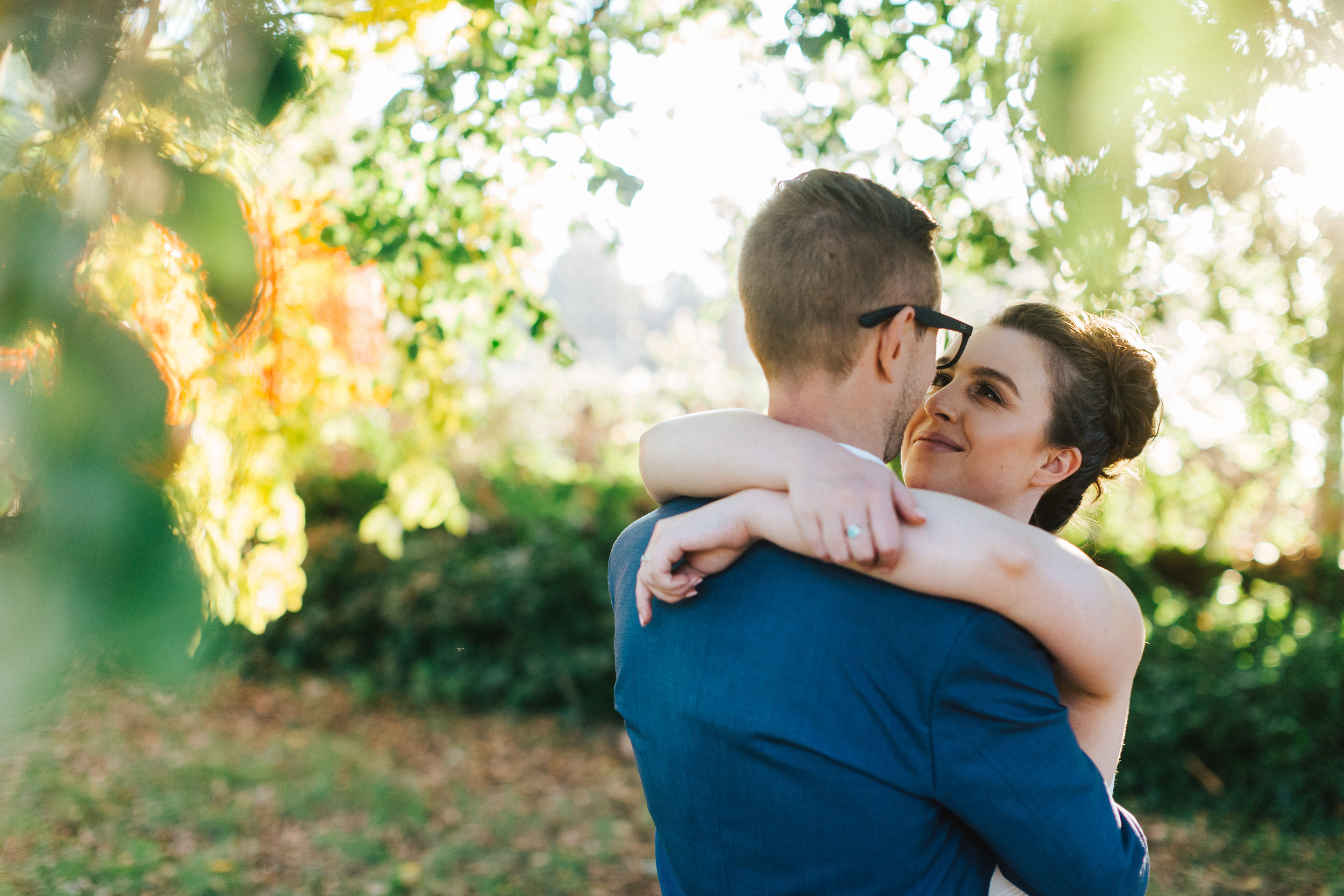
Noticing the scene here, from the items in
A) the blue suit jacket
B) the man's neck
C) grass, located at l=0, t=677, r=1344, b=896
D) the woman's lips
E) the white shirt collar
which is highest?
the man's neck

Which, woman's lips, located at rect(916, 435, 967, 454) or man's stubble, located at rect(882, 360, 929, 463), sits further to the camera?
woman's lips, located at rect(916, 435, 967, 454)

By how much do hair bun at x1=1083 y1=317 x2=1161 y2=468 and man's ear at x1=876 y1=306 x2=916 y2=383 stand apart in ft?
2.17

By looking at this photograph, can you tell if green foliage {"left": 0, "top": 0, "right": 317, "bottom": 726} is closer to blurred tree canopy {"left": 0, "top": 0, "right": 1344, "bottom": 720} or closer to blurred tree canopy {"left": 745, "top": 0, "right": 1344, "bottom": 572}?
blurred tree canopy {"left": 0, "top": 0, "right": 1344, "bottom": 720}

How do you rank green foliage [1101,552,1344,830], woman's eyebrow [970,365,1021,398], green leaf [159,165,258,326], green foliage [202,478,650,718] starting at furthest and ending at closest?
green foliage [202,478,650,718] < green foliage [1101,552,1344,830] < woman's eyebrow [970,365,1021,398] < green leaf [159,165,258,326]

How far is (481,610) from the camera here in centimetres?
679

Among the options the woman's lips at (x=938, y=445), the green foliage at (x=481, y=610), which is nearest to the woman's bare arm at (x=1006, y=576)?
the woman's lips at (x=938, y=445)

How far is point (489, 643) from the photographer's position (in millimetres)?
6926

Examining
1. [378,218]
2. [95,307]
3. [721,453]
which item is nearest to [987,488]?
[721,453]

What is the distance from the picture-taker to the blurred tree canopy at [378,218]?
1.23 m

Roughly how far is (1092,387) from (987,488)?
0.30 metres

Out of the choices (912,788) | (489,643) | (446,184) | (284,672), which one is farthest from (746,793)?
(284,672)

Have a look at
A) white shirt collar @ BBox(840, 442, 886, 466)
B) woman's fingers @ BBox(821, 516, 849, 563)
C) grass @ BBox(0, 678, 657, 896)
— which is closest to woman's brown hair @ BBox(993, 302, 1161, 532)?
white shirt collar @ BBox(840, 442, 886, 466)

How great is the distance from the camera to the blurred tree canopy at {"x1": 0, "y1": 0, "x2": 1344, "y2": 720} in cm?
123

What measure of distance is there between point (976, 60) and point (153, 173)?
2306mm
